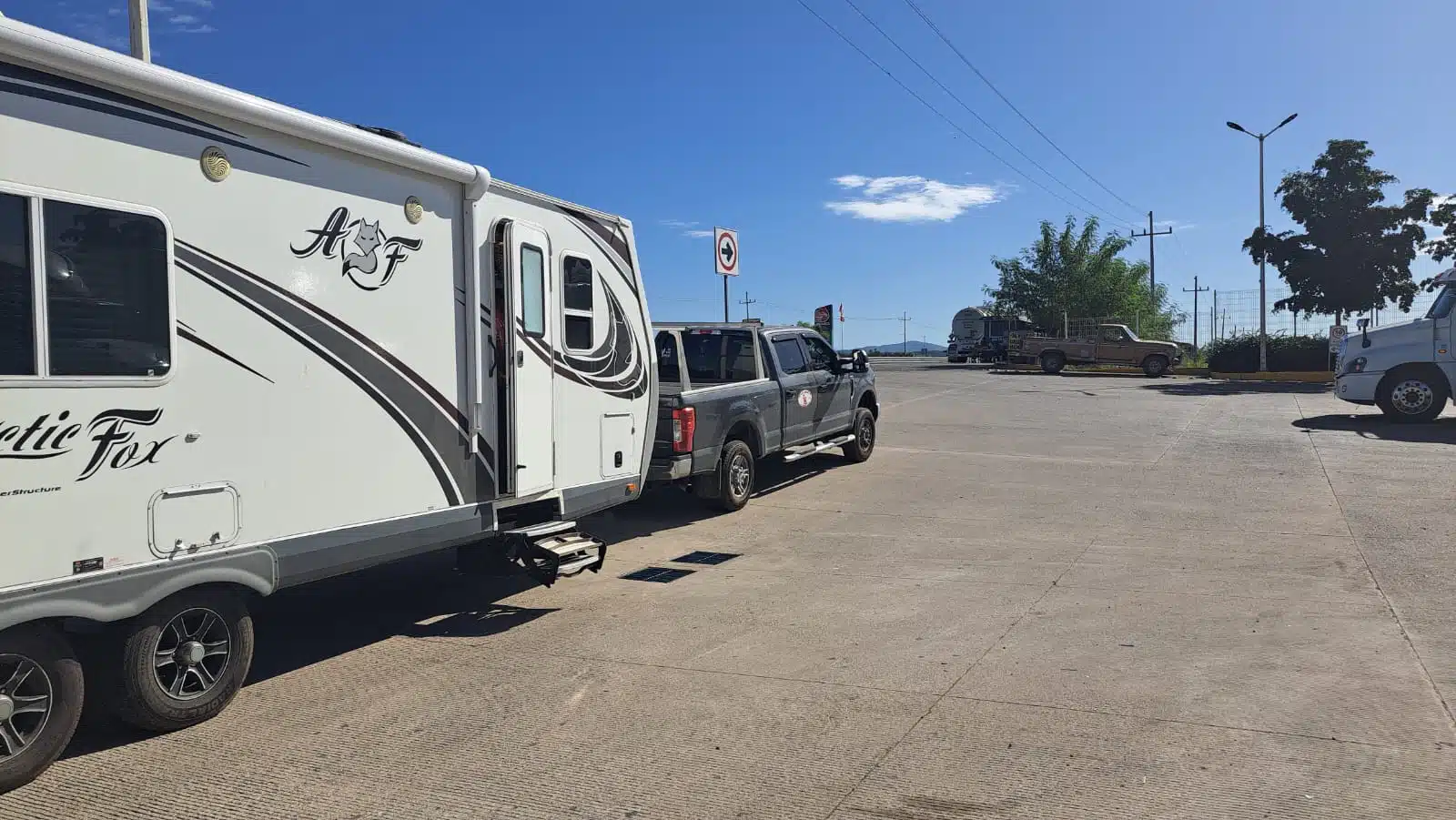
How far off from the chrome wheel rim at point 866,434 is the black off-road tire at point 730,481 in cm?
358

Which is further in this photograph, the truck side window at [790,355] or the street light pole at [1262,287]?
the street light pole at [1262,287]

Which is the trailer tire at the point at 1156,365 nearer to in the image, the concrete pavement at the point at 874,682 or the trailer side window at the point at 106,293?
the concrete pavement at the point at 874,682

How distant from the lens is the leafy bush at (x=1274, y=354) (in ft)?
105

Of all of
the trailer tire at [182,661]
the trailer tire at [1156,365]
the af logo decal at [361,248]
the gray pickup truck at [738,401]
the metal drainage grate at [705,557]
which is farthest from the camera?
the trailer tire at [1156,365]

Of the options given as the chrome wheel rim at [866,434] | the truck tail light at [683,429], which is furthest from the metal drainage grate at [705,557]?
the chrome wheel rim at [866,434]

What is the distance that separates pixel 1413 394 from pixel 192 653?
62.5 feet

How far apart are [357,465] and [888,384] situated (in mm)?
24996

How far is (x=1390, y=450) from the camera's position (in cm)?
1447

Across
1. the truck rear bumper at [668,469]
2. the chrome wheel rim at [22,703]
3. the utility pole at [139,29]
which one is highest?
the utility pole at [139,29]

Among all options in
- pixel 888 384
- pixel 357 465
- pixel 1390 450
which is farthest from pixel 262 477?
pixel 888 384

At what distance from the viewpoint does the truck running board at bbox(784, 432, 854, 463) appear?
465 inches

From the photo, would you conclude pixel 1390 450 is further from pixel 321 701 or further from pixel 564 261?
pixel 321 701

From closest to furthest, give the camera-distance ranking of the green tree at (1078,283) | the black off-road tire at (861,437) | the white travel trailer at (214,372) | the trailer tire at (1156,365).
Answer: the white travel trailer at (214,372) → the black off-road tire at (861,437) → the trailer tire at (1156,365) → the green tree at (1078,283)

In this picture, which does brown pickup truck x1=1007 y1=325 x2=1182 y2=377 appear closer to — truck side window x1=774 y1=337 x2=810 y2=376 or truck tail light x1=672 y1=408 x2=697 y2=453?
truck side window x1=774 y1=337 x2=810 y2=376
